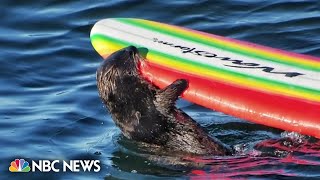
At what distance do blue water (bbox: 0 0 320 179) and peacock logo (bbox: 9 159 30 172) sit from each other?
7cm

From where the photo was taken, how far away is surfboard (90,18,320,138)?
8.32 meters

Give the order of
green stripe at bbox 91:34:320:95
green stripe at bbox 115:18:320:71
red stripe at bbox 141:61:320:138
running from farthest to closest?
green stripe at bbox 115:18:320:71 < green stripe at bbox 91:34:320:95 < red stripe at bbox 141:61:320:138

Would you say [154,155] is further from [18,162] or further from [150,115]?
[18,162]

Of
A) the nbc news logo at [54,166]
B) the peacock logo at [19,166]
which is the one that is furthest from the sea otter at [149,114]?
the peacock logo at [19,166]

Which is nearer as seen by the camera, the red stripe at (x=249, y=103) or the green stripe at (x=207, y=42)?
the red stripe at (x=249, y=103)

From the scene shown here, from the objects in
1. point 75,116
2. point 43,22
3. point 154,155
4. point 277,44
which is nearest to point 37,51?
point 43,22

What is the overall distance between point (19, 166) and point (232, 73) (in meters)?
2.17

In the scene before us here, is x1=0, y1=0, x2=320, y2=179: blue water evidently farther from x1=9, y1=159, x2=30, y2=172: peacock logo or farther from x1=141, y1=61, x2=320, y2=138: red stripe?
x1=141, y1=61, x2=320, y2=138: red stripe

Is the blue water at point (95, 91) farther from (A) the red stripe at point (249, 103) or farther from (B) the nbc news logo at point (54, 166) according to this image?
Result: (A) the red stripe at point (249, 103)

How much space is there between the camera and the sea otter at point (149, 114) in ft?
27.1

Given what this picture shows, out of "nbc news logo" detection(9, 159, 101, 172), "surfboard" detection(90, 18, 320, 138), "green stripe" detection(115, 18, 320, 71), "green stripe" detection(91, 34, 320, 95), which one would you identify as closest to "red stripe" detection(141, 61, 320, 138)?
"surfboard" detection(90, 18, 320, 138)

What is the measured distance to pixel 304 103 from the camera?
27.2 feet

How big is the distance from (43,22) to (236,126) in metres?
4.24

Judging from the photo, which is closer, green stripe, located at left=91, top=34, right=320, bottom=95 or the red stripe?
the red stripe
